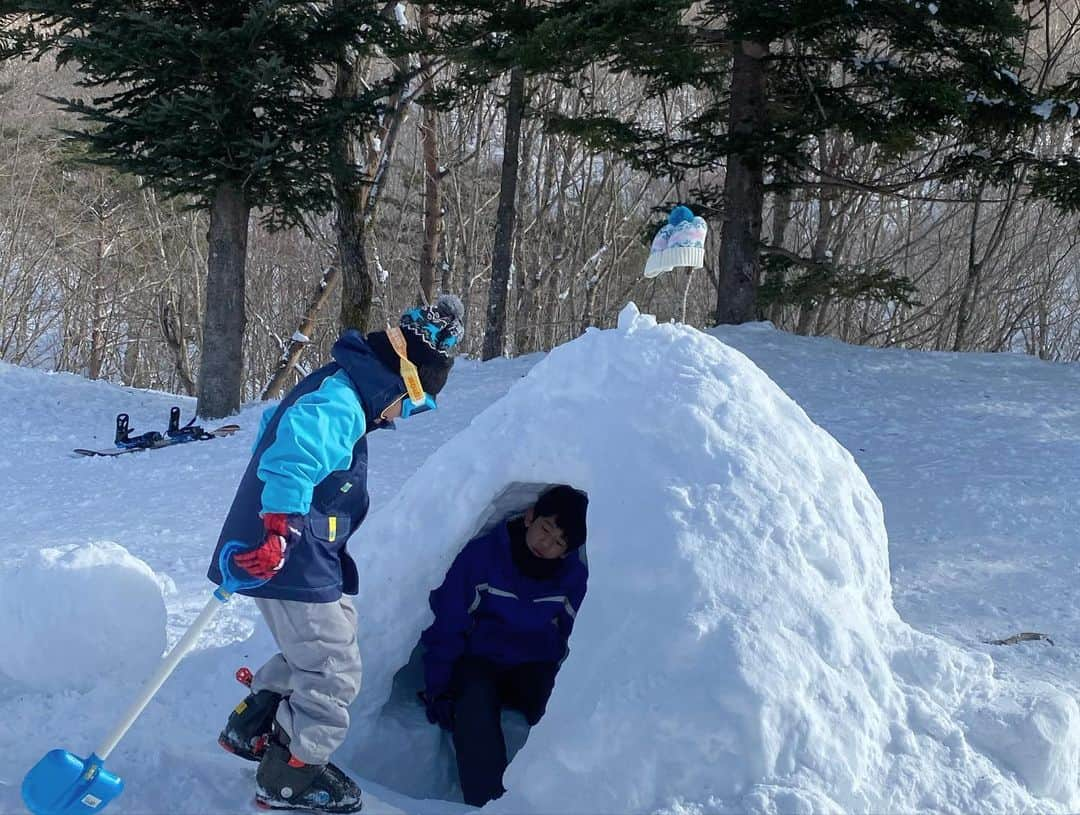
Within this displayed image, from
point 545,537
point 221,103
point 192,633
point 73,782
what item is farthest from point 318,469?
point 221,103

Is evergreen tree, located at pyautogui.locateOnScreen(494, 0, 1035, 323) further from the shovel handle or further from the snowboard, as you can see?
the shovel handle

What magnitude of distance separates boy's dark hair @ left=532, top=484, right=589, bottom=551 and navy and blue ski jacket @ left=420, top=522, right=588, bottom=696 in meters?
0.17

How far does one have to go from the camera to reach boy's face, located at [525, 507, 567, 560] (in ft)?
11.0

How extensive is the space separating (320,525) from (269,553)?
231 millimetres

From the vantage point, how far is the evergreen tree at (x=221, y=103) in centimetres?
910

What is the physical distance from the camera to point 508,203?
11711mm

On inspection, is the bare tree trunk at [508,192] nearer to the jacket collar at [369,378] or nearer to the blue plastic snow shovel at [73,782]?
the jacket collar at [369,378]

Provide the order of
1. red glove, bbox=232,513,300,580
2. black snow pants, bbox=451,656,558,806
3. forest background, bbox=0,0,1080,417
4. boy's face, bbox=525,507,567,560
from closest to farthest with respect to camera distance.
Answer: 1. red glove, bbox=232,513,300,580
2. black snow pants, bbox=451,656,558,806
3. boy's face, bbox=525,507,567,560
4. forest background, bbox=0,0,1080,417

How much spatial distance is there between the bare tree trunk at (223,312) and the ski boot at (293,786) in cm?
842

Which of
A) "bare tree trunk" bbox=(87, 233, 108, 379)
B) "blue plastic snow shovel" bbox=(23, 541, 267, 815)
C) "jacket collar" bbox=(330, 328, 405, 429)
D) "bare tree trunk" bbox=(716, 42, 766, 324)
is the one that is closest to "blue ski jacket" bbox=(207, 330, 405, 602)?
"jacket collar" bbox=(330, 328, 405, 429)

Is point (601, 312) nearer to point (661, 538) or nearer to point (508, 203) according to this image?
point (508, 203)

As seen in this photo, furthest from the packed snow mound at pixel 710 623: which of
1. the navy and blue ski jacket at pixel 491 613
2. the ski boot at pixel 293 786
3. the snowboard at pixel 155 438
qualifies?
the snowboard at pixel 155 438

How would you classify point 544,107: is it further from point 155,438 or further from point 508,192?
point 155,438

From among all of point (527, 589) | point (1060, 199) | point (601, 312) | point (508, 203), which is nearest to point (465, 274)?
point (601, 312)
